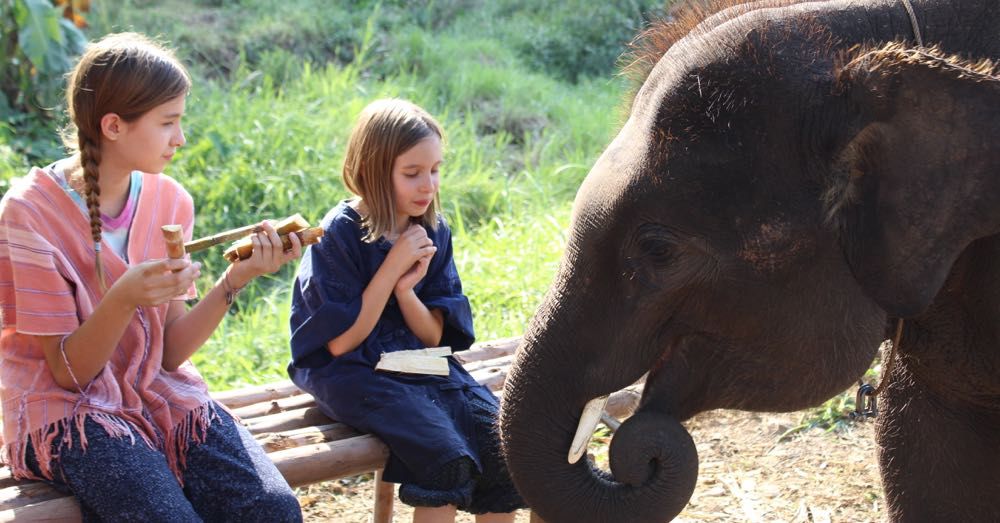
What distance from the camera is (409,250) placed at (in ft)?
10.9

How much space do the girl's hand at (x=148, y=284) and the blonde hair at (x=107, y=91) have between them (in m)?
0.18

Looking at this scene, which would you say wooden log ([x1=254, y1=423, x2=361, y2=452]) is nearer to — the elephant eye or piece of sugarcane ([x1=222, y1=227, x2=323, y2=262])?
piece of sugarcane ([x1=222, y1=227, x2=323, y2=262])

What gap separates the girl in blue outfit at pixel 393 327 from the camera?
127 inches

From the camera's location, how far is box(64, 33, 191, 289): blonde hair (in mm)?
2859

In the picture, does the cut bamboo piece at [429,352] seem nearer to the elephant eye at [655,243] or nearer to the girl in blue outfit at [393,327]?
the girl in blue outfit at [393,327]

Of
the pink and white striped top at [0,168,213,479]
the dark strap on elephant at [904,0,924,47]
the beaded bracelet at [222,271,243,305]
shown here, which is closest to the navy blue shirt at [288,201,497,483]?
the beaded bracelet at [222,271,243,305]

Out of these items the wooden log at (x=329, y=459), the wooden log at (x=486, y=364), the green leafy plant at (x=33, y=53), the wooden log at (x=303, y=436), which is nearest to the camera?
the wooden log at (x=329, y=459)

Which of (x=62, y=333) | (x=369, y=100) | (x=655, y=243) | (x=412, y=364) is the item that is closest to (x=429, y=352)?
(x=412, y=364)

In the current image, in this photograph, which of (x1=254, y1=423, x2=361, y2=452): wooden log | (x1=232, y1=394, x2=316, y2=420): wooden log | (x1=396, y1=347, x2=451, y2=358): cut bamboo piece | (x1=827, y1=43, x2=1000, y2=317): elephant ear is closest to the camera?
(x1=827, y1=43, x2=1000, y2=317): elephant ear

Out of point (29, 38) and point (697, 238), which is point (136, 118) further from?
point (29, 38)

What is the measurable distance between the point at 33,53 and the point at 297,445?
454 centimetres

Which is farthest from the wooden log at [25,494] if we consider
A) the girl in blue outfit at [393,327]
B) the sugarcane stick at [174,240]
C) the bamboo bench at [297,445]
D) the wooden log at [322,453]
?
the girl in blue outfit at [393,327]

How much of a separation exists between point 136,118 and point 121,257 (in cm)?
34

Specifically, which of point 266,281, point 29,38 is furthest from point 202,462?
point 29,38
